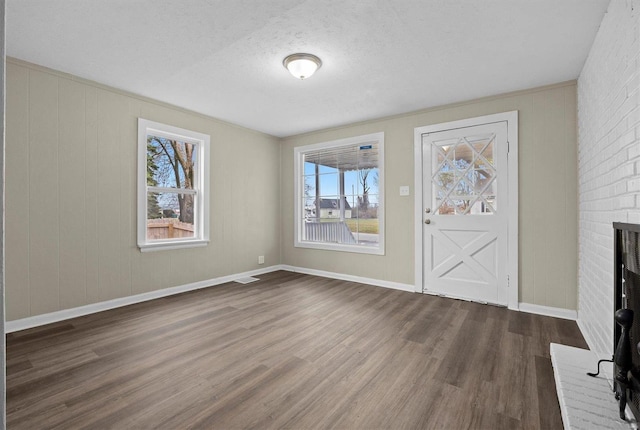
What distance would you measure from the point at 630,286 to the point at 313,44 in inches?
105

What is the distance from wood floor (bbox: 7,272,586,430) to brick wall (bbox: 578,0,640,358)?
510mm

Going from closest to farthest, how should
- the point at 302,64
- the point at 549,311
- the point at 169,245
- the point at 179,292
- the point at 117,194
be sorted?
the point at 302,64
the point at 549,311
the point at 117,194
the point at 169,245
the point at 179,292

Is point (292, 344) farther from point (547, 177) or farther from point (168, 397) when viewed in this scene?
point (547, 177)

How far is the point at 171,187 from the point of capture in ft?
13.5

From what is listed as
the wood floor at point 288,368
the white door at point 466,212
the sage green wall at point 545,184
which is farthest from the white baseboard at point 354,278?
the sage green wall at point 545,184

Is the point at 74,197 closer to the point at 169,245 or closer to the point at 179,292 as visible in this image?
the point at 169,245

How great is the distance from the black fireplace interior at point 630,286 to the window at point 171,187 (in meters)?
4.33

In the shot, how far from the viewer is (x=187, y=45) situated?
2559mm

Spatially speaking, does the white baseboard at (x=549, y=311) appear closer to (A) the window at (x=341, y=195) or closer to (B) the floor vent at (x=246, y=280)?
(A) the window at (x=341, y=195)

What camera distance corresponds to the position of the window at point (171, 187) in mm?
3748

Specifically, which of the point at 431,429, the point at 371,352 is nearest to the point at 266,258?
the point at 371,352

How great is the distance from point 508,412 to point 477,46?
8.91 feet

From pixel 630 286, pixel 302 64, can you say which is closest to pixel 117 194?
pixel 302 64

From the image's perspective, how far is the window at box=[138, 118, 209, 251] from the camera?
375 centimetres
